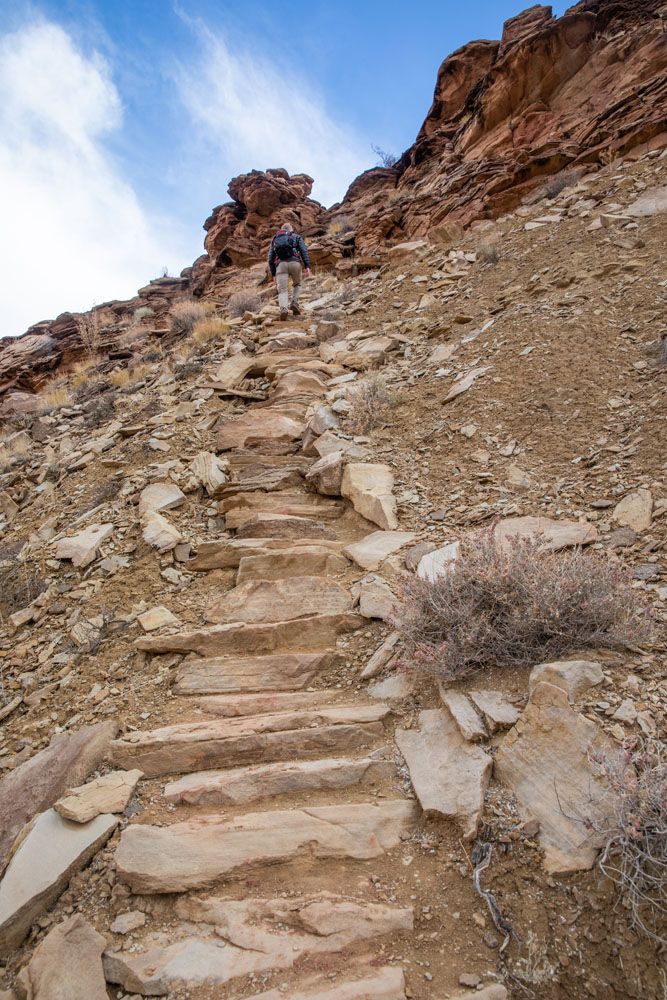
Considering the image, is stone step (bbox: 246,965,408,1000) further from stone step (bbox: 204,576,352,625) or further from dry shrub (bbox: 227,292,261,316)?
dry shrub (bbox: 227,292,261,316)

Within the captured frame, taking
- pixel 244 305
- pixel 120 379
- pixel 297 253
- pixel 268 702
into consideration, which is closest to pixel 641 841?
pixel 268 702

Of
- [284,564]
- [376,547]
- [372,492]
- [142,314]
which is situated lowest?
[376,547]

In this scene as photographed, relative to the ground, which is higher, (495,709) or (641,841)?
(495,709)

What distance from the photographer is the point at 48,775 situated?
9.89 feet

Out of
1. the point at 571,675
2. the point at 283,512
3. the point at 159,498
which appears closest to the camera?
the point at 571,675

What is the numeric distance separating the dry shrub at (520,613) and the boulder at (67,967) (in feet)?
6.14

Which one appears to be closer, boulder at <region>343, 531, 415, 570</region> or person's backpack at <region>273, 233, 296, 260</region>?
boulder at <region>343, 531, 415, 570</region>

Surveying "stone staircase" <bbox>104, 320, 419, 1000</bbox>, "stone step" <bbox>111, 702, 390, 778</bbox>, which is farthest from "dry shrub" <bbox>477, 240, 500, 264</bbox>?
"stone step" <bbox>111, 702, 390, 778</bbox>

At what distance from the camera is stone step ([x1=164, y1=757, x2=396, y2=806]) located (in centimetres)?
271

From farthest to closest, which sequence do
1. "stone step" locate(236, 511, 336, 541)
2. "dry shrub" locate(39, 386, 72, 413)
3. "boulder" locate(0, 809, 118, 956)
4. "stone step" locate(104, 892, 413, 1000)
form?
"dry shrub" locate(39, 386, 72, 413)
"stone step" locate(236, 511, 336, 541)
"boulder" locate(0, 809, 118, 956)
"stone step" locate(104, 892, 413, 1000)

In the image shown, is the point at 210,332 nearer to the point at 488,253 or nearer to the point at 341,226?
the point at 488,253

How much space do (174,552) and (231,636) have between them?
147 centimetres

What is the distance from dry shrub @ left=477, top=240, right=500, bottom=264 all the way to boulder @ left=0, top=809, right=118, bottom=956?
A: 10.0 metres

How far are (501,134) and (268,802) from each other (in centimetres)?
1736
